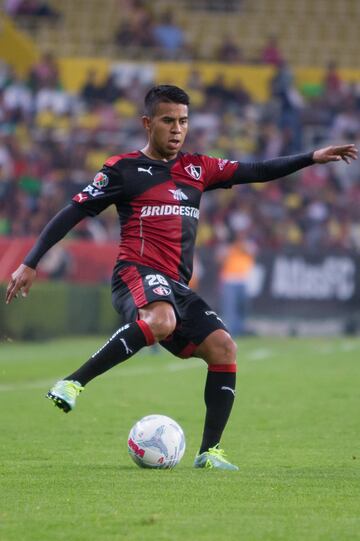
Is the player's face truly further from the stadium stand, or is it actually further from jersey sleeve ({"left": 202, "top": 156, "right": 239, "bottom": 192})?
the stadium stand

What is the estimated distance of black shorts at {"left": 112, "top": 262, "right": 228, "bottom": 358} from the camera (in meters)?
7.41

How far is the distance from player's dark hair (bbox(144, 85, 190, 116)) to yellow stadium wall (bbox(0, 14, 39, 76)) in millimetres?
21927

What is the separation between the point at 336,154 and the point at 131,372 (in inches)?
368

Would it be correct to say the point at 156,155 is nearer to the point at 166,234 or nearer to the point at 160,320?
the point at 166,234

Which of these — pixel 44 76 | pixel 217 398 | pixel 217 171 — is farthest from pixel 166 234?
pixel 44 76

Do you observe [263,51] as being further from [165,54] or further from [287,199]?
[287,199]

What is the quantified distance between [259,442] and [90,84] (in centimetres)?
2001

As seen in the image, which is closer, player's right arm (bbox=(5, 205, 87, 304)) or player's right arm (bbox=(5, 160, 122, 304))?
player's right arm (bbox=(5, 205, 87, 304))

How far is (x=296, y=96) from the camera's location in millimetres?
29172

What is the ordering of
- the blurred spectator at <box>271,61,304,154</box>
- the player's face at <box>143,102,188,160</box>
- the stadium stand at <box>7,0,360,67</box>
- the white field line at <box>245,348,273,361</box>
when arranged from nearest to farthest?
the player's face at <box>143,102,188,160</box>, the white field line at <box>245,348,273,361</box>, the blurred spectator at <box>271,61,304,154</box>, the stadium stand at <box>7,0,360,67</box>

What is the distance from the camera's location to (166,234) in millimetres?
7641

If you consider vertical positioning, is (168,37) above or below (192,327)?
above

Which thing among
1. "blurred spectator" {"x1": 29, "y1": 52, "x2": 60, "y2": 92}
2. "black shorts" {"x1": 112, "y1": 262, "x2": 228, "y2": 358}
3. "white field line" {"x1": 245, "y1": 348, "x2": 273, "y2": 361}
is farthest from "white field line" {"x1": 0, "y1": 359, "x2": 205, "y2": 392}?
"blurred spectator" {"x1": 29, "y1": 52, "x2": 60, "y2": 92}

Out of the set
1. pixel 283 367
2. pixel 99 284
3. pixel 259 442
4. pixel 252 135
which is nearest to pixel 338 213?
pixel 252 135
